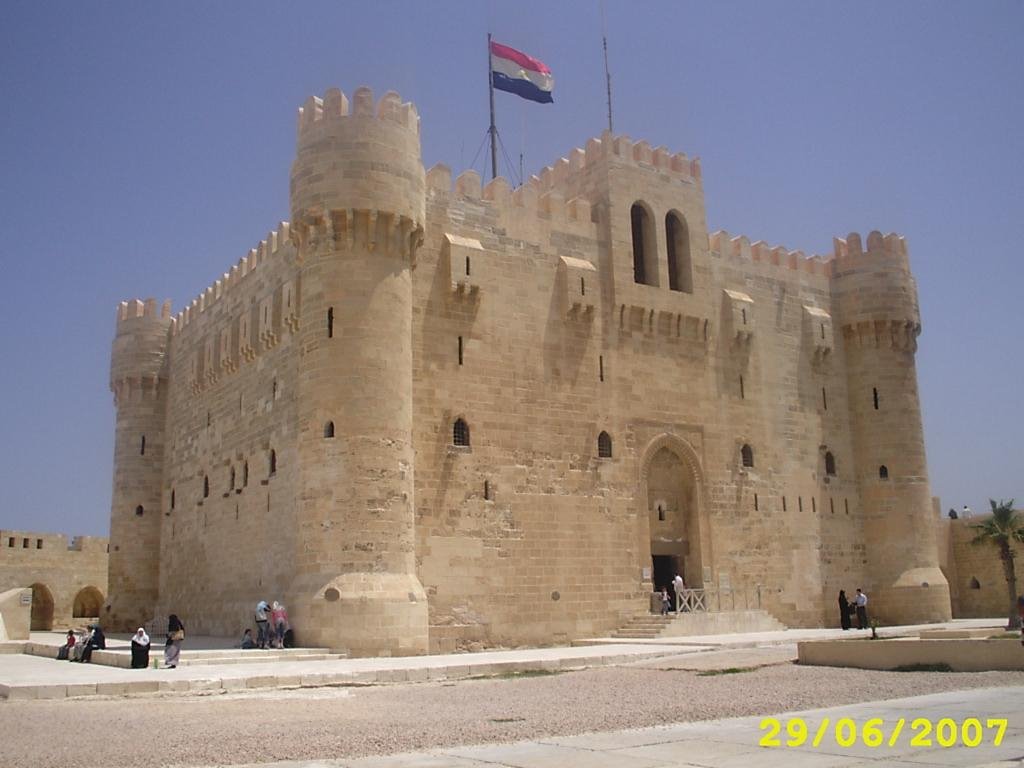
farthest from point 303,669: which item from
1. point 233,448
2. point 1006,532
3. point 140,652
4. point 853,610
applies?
point 1006,532

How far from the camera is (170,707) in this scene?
10.6 m

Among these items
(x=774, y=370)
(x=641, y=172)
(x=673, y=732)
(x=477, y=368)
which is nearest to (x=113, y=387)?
(x=477, y=368)

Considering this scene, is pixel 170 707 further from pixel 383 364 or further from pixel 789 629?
pixel 789 629

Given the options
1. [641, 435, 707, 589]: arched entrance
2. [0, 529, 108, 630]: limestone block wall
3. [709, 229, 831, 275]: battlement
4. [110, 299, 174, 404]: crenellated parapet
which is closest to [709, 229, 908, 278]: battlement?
[709, 229, 831, 275]: battlement

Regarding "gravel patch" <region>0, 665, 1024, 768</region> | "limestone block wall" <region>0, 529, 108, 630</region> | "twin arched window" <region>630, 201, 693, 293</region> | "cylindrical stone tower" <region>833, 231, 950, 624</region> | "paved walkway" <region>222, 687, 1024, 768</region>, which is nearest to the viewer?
"paved walkway" <region>222, 687, 1024, 768</region>

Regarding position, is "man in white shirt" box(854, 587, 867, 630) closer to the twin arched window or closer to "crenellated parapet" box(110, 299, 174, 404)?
the twin arched window

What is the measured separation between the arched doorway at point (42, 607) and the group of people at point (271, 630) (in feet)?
69.4

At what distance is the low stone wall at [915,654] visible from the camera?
37.6 ft

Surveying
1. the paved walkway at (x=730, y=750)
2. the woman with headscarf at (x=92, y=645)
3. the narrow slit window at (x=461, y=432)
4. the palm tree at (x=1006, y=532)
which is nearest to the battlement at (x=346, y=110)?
the narrow slit window at (x=461, y=432)

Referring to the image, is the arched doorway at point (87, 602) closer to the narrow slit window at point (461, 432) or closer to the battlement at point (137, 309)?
the battlement at point (137, 309)

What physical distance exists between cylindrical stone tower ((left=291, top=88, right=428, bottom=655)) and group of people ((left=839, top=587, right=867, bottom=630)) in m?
11.3

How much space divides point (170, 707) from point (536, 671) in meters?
5.26

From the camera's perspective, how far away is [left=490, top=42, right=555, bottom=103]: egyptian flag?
2516cm

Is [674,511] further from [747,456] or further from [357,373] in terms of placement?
[357,373]
